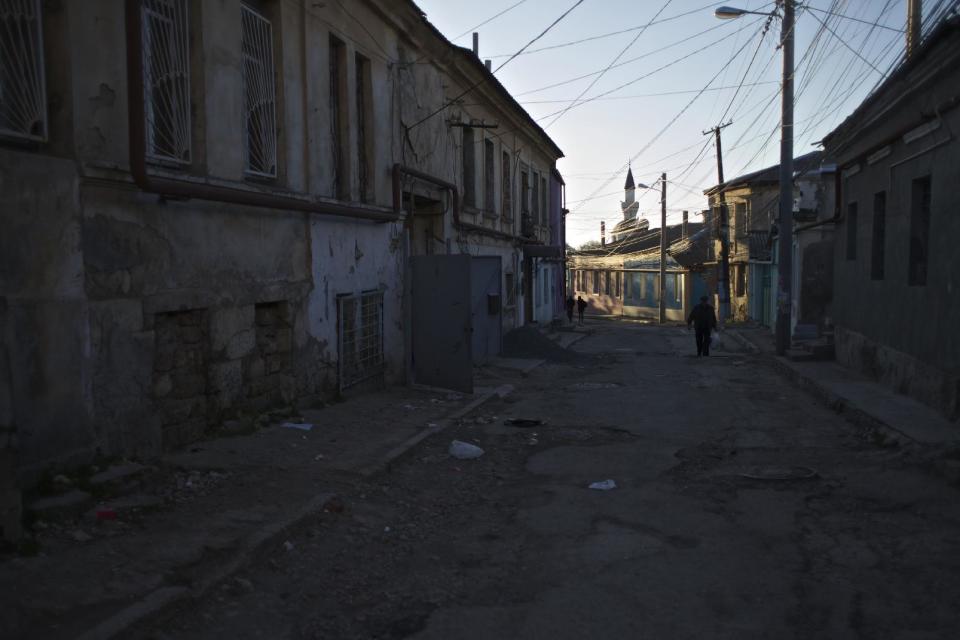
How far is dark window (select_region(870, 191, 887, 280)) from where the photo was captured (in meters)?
13.7

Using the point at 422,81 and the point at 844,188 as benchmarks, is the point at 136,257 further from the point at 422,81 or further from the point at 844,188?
the point at 844,188

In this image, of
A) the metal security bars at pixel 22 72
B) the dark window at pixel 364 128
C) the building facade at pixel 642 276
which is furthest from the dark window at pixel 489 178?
the building facade at pixel 642 276

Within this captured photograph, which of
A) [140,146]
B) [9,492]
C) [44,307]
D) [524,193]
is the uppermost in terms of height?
[524,193]

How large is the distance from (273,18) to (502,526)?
6152 mm

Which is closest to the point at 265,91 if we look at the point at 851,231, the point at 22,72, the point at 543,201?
the point at 22,72

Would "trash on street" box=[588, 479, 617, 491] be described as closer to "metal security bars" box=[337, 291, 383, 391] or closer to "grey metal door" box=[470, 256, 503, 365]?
"metal security bars" box=[337, 291, 383, 391]

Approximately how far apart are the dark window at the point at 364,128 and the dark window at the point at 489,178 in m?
8.08

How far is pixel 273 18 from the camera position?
9039 millimetres

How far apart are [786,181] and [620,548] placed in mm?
14990

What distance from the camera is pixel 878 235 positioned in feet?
45.7

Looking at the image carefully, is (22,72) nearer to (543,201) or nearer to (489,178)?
(489,178)

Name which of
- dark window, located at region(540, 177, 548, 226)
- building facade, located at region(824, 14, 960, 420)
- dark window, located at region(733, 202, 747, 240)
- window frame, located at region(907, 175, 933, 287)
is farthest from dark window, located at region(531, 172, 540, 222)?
dark window, located at region(733, 202, 747, 240)

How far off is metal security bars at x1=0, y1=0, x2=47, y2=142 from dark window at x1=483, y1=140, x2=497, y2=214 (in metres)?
14.5

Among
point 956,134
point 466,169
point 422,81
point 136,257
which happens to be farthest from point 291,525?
point 466,169
